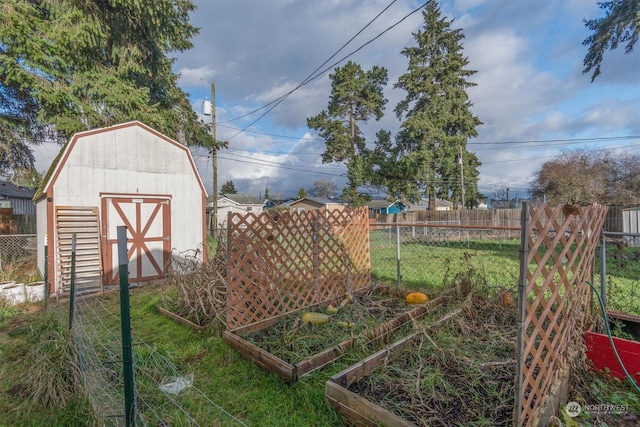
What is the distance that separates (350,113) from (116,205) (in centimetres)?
2033

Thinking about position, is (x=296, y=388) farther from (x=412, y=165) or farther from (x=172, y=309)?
(x=412, y=165)

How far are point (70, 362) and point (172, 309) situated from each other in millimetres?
2024

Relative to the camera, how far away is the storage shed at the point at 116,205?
5500 mm

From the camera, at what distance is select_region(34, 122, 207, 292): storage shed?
5.50 m

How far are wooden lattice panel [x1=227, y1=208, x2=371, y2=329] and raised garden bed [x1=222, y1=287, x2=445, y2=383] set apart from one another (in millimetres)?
217

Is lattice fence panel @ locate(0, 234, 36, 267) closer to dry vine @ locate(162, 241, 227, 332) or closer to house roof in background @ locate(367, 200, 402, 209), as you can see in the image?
dry vine @ locate(162, 241, 227, 332)

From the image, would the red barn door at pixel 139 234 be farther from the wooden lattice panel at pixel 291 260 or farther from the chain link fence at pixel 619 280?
the chain link fence at pixel 619 280

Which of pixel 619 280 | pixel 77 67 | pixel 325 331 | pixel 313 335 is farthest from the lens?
pixel 77 67

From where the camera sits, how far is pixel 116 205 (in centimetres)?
610

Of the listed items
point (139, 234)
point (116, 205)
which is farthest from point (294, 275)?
point (116, 205)

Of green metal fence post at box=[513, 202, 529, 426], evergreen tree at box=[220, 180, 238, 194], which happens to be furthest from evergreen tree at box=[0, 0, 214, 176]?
evergreen tree at box=[220, 180, 238, 194]

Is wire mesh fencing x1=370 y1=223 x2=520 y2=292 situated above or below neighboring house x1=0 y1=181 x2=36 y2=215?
below

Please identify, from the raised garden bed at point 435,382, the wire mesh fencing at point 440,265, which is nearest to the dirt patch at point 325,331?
the raised garden bed at point 435,382

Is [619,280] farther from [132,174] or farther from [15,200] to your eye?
[15,200]
